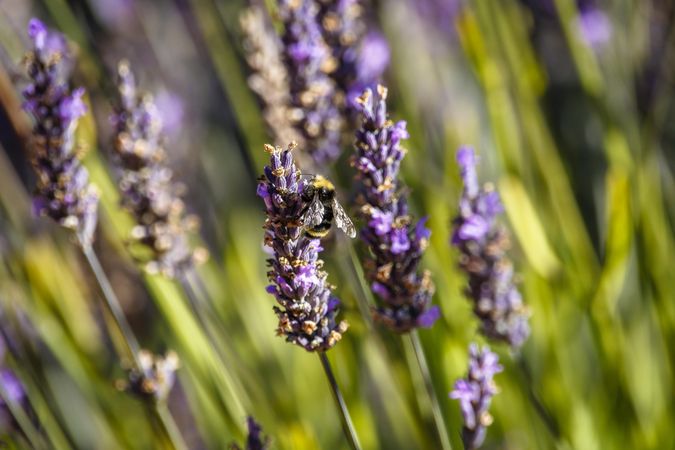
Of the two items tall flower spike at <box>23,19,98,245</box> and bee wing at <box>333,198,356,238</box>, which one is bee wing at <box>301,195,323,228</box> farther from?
tall flower spike at <box>23,19,98,245</box>

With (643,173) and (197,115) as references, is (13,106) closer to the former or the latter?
(197,115)

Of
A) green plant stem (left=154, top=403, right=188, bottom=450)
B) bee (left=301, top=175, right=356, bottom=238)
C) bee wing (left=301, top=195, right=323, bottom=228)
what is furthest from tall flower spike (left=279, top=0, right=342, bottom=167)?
green plant stem (left=154, top=403, right=188, bottom=450)

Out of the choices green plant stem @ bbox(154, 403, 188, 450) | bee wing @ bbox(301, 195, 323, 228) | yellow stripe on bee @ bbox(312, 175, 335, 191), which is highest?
yellow stripe on bee @ bbox(312, 175, 335, 191)

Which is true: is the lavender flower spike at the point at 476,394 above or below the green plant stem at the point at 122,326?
below

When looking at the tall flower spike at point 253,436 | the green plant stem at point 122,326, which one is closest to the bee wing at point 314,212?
the tall flower spike at point 253,436

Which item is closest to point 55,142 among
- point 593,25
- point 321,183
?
point 321,183

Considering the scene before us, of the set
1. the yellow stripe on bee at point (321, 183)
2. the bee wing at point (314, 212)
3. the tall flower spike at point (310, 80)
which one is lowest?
the bee wing at point (314, 212)

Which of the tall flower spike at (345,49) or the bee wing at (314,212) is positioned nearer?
the bee wing at (314,212)

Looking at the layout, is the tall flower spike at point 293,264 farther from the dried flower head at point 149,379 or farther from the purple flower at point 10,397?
the purple flower at point 10,397

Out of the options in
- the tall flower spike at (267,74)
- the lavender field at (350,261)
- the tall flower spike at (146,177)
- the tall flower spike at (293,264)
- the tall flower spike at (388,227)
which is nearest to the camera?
the tall flower spike at (293,264)
